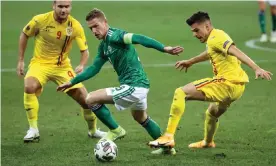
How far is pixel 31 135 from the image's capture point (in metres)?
11.6

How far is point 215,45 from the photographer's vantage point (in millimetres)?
10273

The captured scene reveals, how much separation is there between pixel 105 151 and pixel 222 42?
2074 millimetres

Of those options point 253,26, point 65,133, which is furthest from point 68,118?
point 253,26

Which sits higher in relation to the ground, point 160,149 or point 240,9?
point 240,9

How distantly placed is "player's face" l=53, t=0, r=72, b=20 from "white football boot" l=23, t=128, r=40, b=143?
1773 mm

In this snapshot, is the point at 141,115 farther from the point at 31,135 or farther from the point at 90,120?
the point at 31,135

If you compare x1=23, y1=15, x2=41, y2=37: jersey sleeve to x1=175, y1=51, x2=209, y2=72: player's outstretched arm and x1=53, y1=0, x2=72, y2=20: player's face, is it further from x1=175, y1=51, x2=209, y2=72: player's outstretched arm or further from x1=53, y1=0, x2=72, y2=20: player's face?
x1=175, y1=51, x2=209, y2=72: player's outstretched arm

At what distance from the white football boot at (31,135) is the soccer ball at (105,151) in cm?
171

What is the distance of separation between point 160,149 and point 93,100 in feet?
3.70

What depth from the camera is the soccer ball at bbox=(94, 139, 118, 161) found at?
10.1m

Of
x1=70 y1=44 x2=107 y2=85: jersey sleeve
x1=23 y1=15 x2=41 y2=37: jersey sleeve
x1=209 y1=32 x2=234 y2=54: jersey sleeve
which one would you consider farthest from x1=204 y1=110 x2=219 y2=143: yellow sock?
x1=23 y1=15 x2=41 y2=37: jersey sleeve

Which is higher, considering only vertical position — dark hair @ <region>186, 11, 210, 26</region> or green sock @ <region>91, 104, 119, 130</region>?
dark hair @ <region>186, 11, 210, 26</region>

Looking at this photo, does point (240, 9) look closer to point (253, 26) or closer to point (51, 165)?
point (253, 26)

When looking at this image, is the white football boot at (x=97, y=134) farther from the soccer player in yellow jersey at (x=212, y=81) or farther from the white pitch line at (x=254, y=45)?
the white pitch line at (x=254, y=45)
